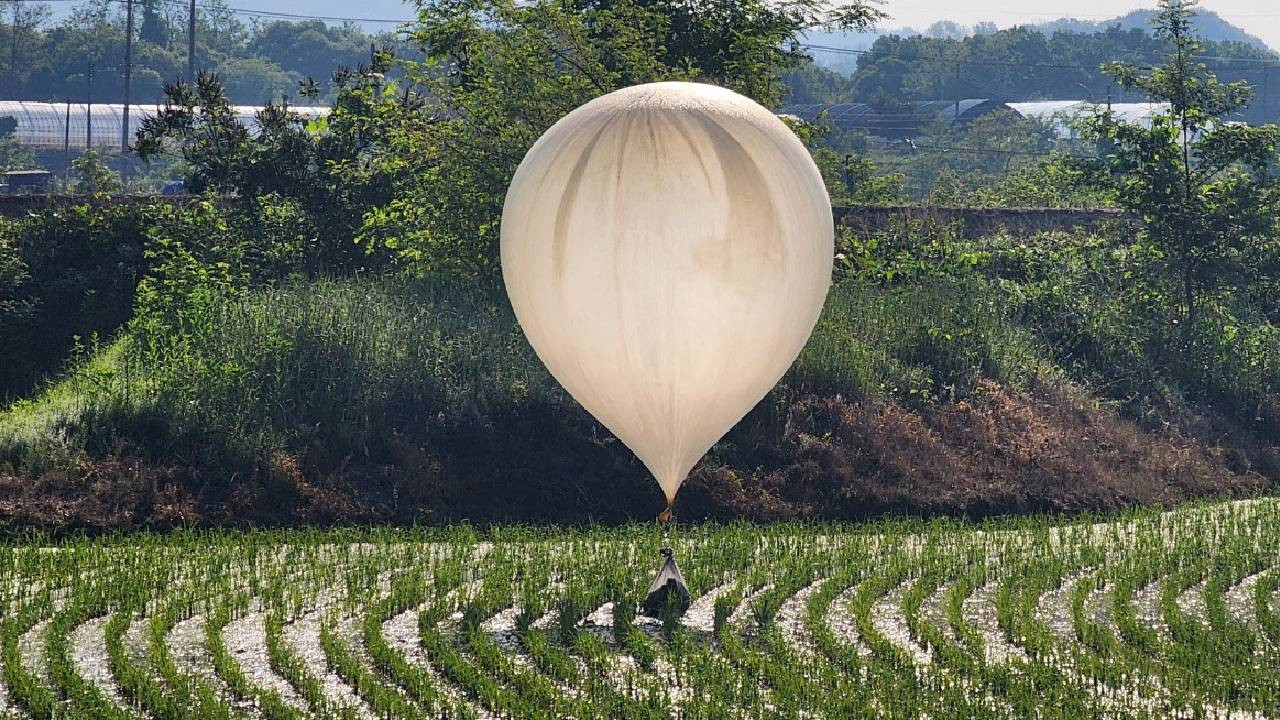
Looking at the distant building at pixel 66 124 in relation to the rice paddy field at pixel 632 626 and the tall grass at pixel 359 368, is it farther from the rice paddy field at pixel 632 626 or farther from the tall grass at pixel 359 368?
the rice paddy field at pixel 632 626

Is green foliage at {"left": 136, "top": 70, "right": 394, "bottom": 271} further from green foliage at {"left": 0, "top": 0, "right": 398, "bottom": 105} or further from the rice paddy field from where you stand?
green foliage at {"left": 0, "top": 0, "right": 398, "bottom": 105}

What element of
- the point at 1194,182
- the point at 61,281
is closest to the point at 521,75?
the point at 61,281

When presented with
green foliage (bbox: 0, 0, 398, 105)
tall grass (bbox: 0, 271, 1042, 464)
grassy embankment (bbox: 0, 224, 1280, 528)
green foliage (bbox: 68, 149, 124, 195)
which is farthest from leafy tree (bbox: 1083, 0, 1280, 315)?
green foliage (bbox: 0, 0, 398, 105)

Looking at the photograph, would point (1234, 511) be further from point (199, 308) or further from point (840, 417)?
point (199, 308)

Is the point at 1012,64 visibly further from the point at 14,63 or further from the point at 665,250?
the point at 665,250

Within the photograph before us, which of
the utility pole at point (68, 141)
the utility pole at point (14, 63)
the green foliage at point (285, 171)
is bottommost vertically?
the utility pole at point (68, 141)

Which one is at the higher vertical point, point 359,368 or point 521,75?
point 521,75

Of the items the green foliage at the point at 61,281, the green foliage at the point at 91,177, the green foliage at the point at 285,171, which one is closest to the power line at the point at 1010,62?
the green foliage at the point at 91,177
